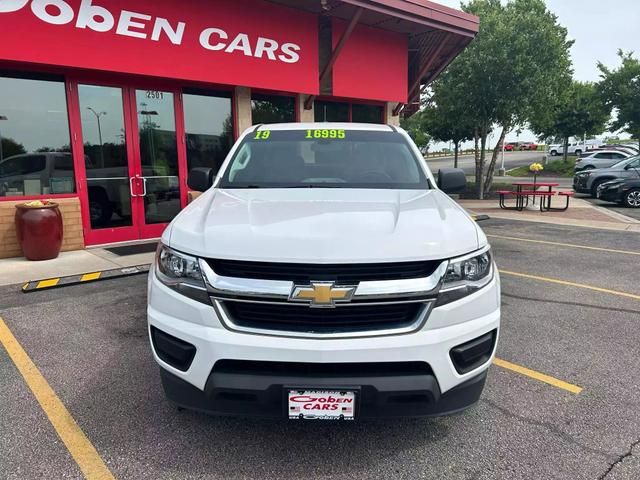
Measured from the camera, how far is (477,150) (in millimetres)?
18812

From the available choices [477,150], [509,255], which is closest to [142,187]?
[509,255]

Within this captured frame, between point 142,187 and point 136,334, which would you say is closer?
point 136,334

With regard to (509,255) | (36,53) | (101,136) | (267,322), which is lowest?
(509,255)

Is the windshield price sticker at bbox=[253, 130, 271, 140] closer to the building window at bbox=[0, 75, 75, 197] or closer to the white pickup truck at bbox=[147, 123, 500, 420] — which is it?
the white pickup truck at bbox=[147, 123, 500, 420]

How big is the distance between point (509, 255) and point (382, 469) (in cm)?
612

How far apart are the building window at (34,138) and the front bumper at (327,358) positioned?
666 cm

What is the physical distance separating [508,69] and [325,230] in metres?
14.7

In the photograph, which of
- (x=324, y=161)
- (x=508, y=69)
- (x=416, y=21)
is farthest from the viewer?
(x=508, y=69)

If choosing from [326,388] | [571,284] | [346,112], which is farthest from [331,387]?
[346,112]

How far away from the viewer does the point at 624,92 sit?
2725 centimetres

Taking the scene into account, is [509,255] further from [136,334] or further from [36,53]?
[36,53]

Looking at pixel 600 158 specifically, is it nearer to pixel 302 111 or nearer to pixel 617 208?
pixel 617 208

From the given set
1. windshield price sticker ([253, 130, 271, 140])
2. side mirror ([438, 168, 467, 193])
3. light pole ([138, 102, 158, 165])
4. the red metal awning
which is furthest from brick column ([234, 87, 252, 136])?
side mirror ([438, 168, 467, 193])

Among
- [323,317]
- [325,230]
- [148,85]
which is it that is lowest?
[323,317]
